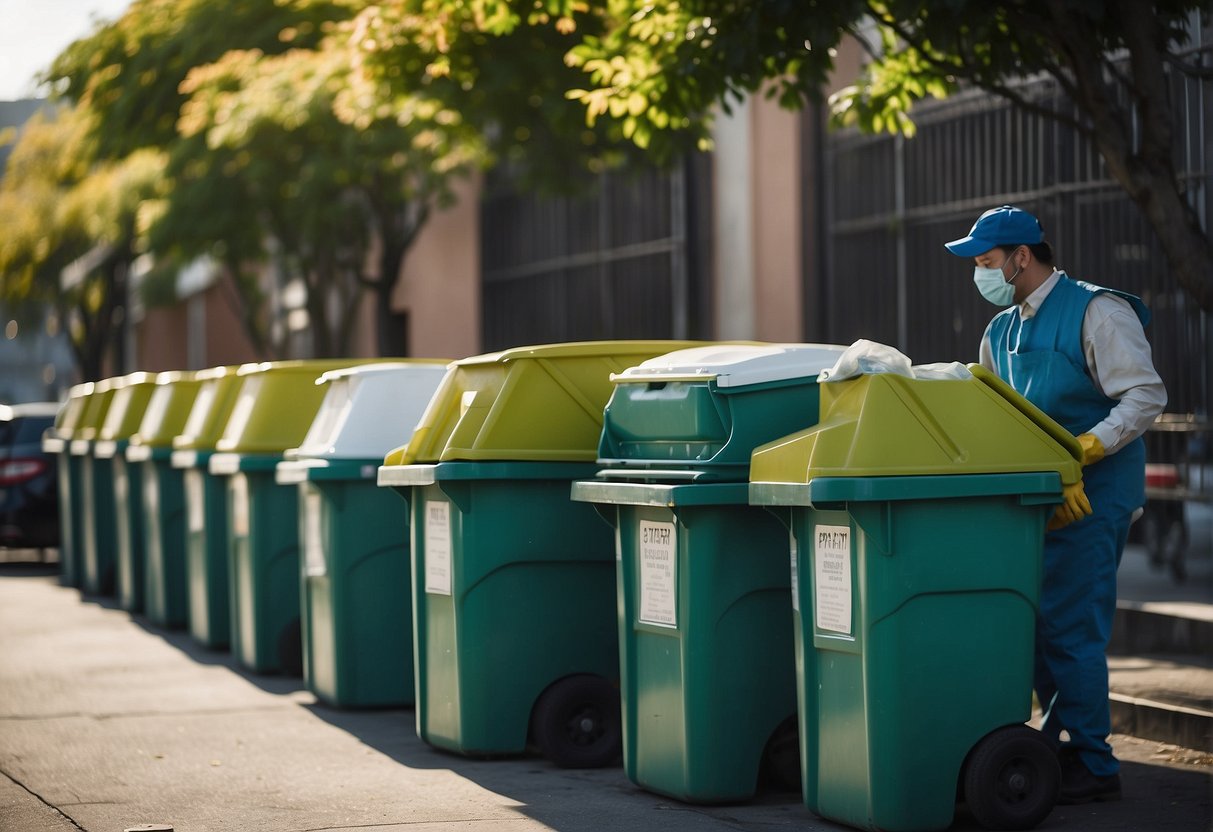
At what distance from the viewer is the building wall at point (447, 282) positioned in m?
23.4

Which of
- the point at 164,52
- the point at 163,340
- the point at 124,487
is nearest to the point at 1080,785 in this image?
the point at 124,487

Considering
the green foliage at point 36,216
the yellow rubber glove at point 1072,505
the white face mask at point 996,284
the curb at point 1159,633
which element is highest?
the green foliage at point 36,216

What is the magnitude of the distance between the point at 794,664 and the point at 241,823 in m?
1.78

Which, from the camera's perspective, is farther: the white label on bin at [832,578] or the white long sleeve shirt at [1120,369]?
the white long sleeve shirt at [1120,369]

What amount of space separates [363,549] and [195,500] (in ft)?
9.19

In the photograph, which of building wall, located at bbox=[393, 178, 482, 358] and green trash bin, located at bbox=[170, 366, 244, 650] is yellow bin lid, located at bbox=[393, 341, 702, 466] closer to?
green trash bin, located at bbox=[170, 366, 244, 650]

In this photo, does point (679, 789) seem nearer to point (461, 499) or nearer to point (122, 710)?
point (461, 499)

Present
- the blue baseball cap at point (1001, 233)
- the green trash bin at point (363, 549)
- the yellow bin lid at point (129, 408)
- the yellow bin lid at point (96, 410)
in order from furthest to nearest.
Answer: the yellow bin lid at point (96, 410), the yellow bin lid at point (129, 408), the green trash bin at point (363, 549), the blue baseball cap at point (1001, 233)

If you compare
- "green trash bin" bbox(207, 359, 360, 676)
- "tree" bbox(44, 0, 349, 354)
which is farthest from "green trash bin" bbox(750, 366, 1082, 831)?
"tree" bbox(44, 0, 349, 354)

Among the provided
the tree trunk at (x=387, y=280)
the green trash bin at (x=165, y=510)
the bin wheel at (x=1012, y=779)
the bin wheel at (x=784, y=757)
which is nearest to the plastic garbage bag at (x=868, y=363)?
the bin wheel at (x=1012, y=779)

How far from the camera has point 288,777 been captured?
7184 mm

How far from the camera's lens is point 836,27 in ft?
27.7

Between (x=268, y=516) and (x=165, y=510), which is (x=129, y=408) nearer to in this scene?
(x=165, y=510)

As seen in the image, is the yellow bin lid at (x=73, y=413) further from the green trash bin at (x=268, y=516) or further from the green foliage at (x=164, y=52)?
the green trash bin at (x=268, y=516)
